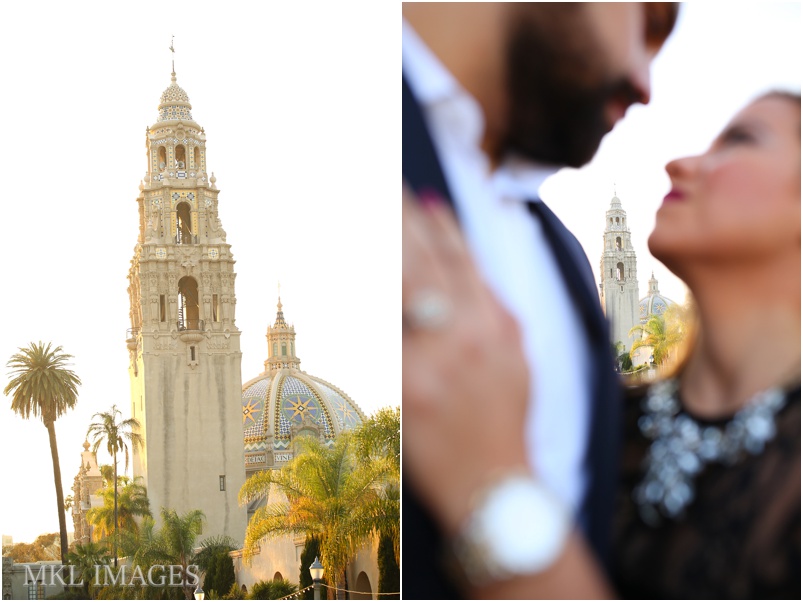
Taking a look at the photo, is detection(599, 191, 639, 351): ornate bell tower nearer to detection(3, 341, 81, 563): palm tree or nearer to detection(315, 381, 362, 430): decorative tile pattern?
detection(3, 341, 81, 563): palm tree

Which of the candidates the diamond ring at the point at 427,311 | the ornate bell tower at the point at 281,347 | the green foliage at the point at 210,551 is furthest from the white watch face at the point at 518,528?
the ornate bell tower at the point at 281,347

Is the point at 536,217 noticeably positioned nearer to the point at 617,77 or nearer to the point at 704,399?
the point at 617,77

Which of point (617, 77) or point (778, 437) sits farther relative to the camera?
point (617, 77)

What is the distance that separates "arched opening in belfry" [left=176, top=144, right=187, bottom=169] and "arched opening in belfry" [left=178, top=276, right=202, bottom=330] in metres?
3.73

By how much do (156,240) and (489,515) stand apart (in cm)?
3177

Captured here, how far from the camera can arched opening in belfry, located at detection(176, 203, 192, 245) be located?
127 ft

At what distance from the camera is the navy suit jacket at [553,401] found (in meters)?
7.98

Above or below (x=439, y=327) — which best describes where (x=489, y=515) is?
below

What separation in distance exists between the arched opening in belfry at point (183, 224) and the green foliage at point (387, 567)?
19821mm

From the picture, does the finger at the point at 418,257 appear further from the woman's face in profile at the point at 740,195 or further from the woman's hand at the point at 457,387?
the woman's face in profile at the point at 740,195

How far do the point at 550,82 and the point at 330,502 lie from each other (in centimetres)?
1524

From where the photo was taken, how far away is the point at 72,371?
30.3 m

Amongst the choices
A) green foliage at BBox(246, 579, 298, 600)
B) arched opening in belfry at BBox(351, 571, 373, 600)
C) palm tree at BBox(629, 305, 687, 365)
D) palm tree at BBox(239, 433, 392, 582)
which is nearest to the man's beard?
palm tree at BBox(629, 305, 687, 365)

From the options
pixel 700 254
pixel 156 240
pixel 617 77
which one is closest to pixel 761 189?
pixel 700 254
